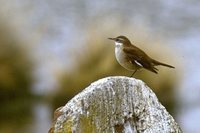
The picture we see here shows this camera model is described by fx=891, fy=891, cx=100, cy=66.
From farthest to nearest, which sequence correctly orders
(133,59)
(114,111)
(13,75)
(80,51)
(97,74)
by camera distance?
(13,75)
(80,51)
(97,74)
(133,59)
(114,111)

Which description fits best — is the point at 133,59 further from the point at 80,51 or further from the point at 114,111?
the point at 80,51

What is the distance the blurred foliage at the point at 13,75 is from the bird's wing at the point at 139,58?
754 centimetres

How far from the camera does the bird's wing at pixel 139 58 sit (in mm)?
5688

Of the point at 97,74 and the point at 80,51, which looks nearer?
the point at 97,74

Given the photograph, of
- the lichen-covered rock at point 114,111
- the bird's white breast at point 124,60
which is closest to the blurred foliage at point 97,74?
the bird's white breast at point 124,60

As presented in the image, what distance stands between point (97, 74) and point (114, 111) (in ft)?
30.6

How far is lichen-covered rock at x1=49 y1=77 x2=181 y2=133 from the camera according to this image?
3.19 m

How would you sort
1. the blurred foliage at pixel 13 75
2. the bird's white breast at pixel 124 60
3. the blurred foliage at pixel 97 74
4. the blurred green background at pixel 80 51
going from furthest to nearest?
1. the blurred foliage at pixel 13 75
2. the blurred green background at pixel 80 51
3. the blurred foliage at pixel 97 74
4. the bird's white breast at pixel 124 60

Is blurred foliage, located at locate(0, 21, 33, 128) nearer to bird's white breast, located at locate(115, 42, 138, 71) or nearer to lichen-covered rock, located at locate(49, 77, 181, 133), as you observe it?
bird's white breast, located at locate(115, 42, 138, 71)

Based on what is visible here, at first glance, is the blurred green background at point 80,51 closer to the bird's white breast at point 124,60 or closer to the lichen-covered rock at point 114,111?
the bird's white breast at point 124,60

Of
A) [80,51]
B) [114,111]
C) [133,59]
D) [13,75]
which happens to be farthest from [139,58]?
[13,75]

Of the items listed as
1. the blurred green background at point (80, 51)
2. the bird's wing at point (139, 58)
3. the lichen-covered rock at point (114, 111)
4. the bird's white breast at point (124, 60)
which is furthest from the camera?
the blurred green background at point (80, 51)

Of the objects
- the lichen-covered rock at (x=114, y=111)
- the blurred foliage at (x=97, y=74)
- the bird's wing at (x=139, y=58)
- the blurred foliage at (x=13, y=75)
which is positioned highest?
the blurred foliage at (x=13, y=75)

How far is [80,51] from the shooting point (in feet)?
44.0
